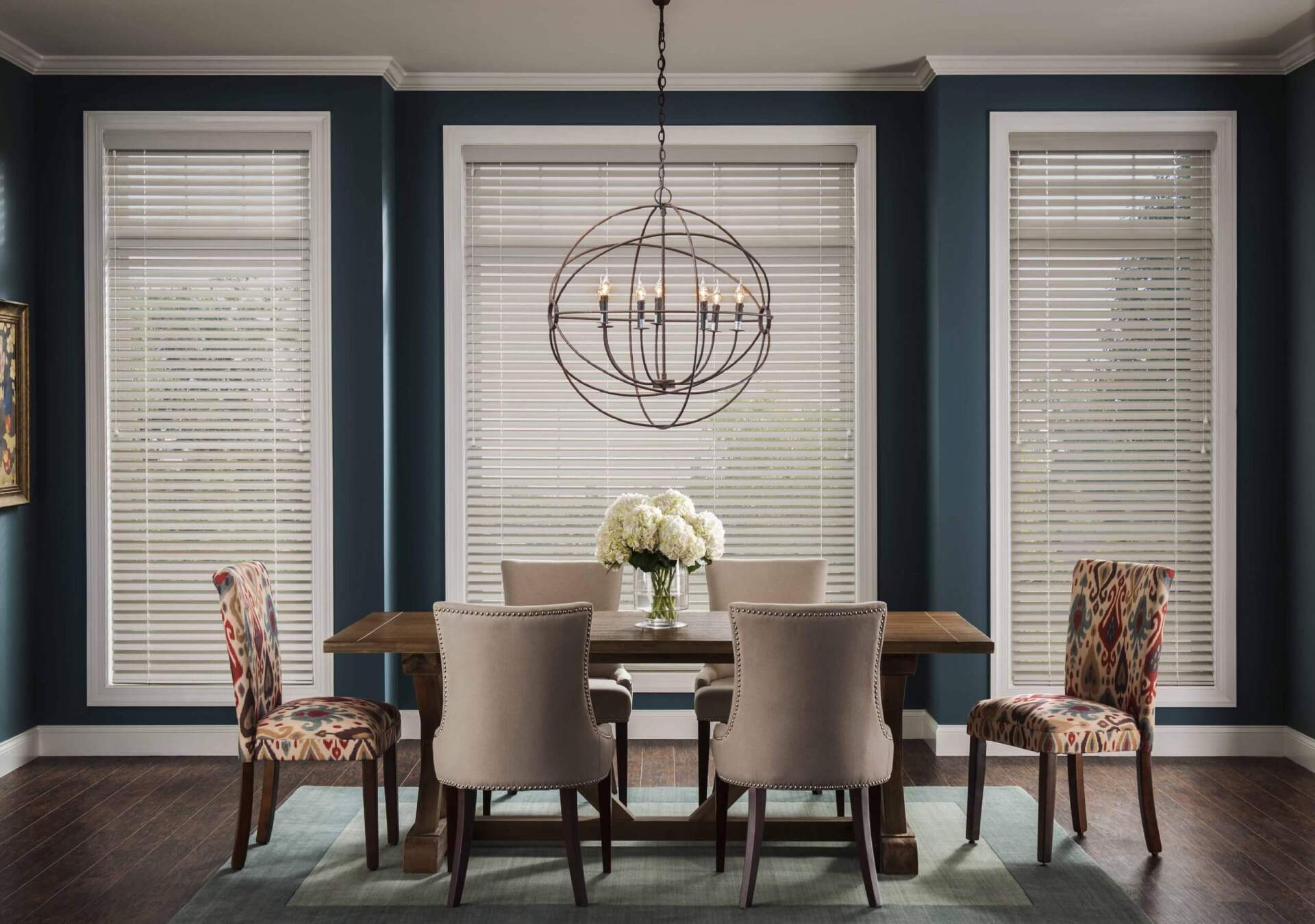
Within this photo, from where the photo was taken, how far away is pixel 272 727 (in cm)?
318

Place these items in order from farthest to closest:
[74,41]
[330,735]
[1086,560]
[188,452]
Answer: [188,452] → [74,41] → [1086,560] → [330,735]

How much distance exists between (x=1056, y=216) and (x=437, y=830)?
11.9ft

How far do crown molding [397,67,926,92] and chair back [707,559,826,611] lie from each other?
2.20m

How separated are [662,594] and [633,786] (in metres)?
1.12

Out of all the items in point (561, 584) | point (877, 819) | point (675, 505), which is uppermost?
point (675, 505)

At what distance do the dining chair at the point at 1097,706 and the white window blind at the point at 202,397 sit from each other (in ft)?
9.69

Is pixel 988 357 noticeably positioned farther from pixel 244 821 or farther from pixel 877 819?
pixel 244 821

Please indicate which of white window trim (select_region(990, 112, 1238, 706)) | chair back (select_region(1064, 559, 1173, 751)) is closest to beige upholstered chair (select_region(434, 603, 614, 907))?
chair back (select_region(1064, 559, 1173, 751))

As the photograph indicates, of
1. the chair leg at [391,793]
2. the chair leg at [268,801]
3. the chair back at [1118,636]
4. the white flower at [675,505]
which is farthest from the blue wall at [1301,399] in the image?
the chair leg at [268,801]

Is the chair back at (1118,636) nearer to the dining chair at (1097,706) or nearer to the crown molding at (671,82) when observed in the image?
the dining chair at (1097,706)

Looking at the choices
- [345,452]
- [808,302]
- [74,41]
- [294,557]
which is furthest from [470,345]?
[74,41]

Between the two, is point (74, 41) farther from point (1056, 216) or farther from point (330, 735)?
point (1056, 216)

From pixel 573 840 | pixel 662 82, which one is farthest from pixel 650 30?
pixel 573 840

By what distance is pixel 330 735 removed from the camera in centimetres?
314
